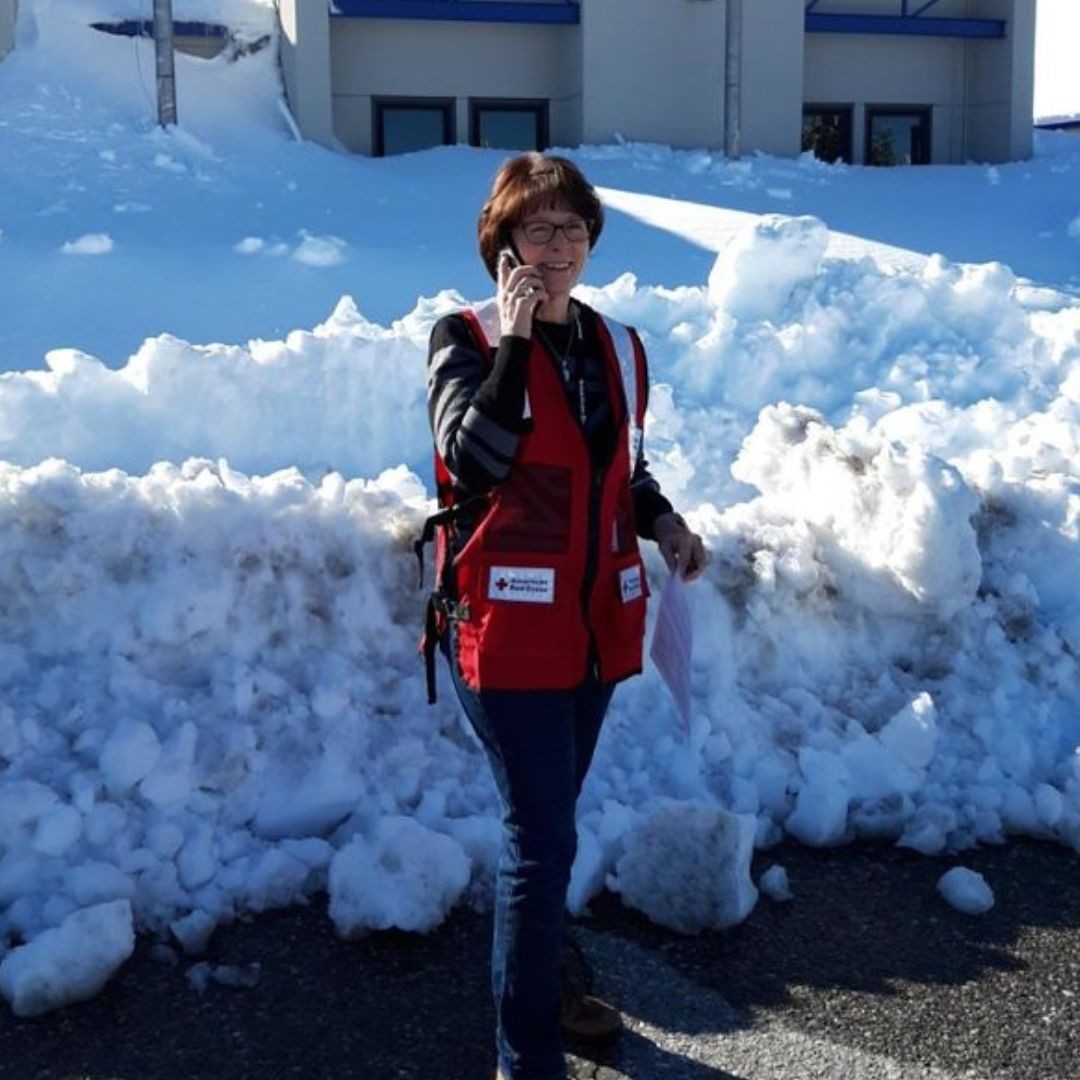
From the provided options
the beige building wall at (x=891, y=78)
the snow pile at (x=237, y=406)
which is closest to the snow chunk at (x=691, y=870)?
the snow pile at (x=237, y=406)

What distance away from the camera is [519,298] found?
2928 mm

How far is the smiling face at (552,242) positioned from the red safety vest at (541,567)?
0.14 m

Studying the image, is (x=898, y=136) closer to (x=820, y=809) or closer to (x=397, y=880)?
(x=820, y=809)

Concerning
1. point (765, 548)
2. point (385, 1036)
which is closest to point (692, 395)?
point (765, 548)

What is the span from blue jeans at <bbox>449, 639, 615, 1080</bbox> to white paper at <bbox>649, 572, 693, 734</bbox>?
424 millimetres

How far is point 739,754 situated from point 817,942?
31.1 inches

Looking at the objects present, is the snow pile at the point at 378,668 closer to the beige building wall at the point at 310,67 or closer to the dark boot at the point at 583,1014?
the dark boot at the point at 583,1014

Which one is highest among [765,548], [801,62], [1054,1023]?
[801,62]

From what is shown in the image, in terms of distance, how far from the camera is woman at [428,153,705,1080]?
3.00m

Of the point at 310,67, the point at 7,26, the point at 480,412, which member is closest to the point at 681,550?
the point at 480,412

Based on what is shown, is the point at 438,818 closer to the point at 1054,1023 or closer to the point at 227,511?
the point at 227,511

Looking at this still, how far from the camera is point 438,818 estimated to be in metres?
4.28

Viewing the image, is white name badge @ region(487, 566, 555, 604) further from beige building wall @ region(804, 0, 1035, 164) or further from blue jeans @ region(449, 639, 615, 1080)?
beige building wall @ region(804, 0, 1035, 164)

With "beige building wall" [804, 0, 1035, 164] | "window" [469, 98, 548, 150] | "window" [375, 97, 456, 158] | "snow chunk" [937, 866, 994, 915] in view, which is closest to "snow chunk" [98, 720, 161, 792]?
"snow chunk" [937, 866, 994, 915]
